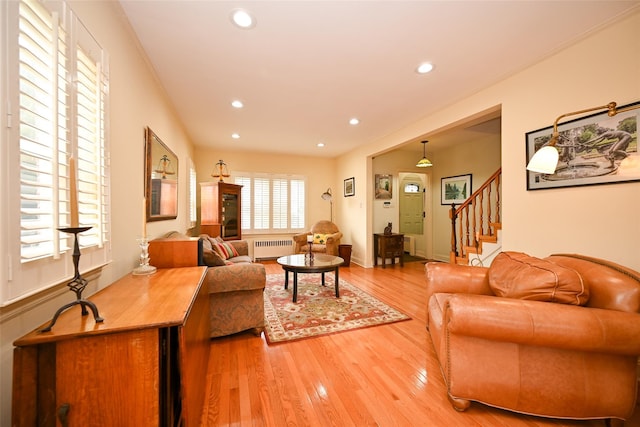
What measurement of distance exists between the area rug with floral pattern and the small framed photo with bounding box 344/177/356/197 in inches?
96.3

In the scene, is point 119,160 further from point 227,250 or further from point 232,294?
point 227,250

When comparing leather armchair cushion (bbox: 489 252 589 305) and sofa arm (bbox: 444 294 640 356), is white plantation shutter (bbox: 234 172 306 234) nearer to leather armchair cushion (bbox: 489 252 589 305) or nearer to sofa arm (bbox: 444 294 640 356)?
leather armchair cushion (bbox: 489 252 589 305)

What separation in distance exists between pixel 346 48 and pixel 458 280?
2.17 m

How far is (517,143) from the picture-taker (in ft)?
7.77

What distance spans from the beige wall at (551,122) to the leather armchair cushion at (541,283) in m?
0.73

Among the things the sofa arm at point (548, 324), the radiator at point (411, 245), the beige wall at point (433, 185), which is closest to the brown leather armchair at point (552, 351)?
the sofa arm at point (548, 324)

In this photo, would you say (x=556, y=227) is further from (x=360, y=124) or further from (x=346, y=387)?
(x=360, y=124)

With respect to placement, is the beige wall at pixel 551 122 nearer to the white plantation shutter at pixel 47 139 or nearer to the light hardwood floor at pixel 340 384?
the light hardwood floor at pixel 340 384

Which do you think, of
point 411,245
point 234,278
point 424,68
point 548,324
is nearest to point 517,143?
point 424,68

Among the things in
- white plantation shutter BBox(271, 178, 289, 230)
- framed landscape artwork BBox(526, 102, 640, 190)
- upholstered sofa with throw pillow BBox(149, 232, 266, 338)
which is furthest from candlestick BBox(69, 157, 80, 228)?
white plantation shutter BBox(271, 178, 289, 230)

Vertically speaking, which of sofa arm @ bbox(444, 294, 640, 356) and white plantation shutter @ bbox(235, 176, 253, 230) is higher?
white plantation shutter @ bbox(235, 176, 253, 230)

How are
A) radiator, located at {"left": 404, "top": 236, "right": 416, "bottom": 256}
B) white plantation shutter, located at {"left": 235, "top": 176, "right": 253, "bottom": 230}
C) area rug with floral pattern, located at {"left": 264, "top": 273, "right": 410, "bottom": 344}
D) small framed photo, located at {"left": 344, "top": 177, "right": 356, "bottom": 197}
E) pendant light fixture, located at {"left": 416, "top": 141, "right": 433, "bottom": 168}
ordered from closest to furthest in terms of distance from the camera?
area rug with floral pattern, located at {"left": 264, "top": 273, "right": 410, "bottom": 344} → pendant light fixture, located at {"left": 416, "top": 141, "right": 433, "bottom": 168} → small framed photo, located at {"left": 344, "top": 177, "right": 356, "bottom": 197} → white plantation shutter, located at {"left": 235, "top": 176, "right": 253, "bottom": 230} → radiator, located at {"left": 404, "top": 236, "right": 416, "bottom": 256}

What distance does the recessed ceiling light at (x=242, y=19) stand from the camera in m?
1.63

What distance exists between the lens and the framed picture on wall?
566cm
